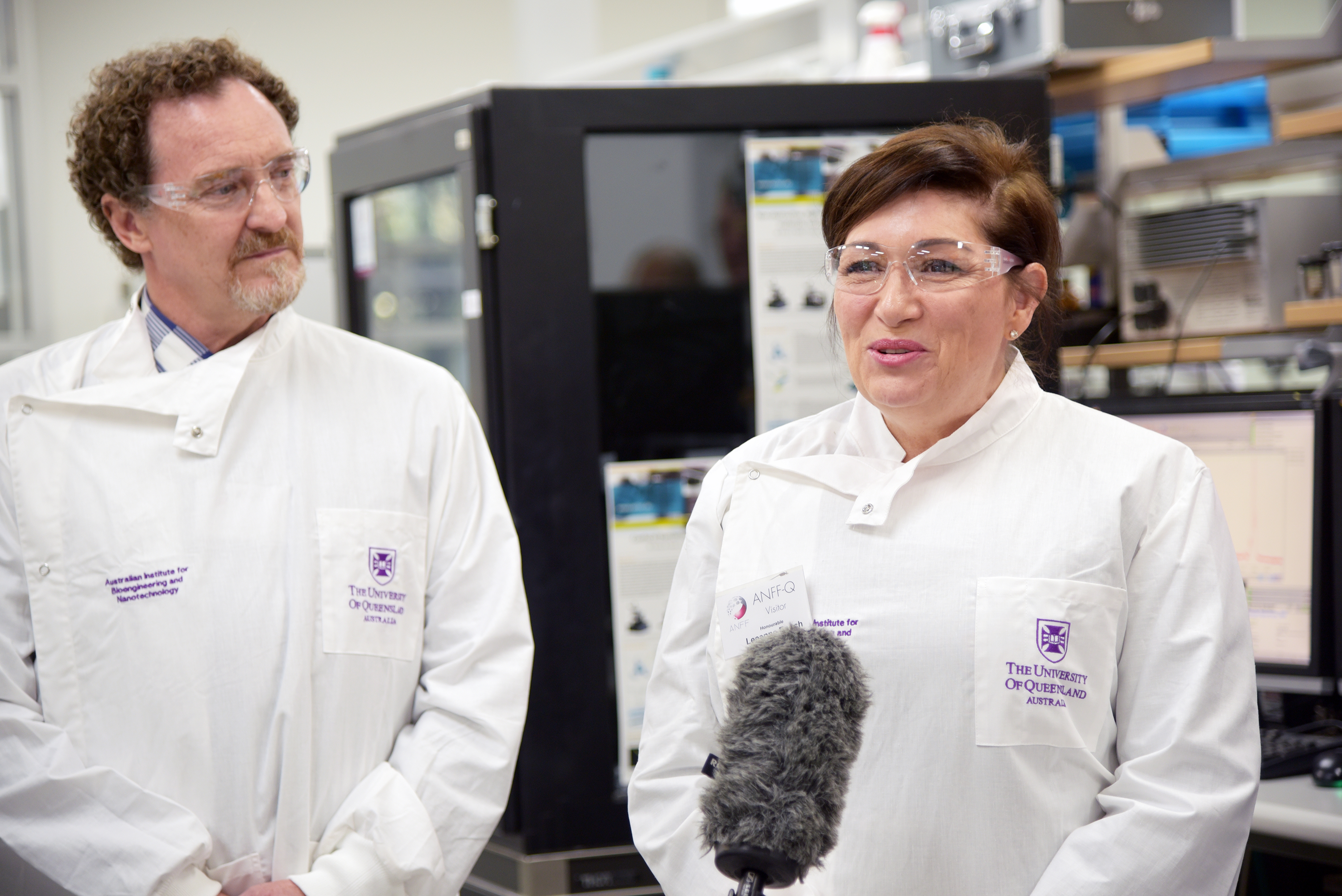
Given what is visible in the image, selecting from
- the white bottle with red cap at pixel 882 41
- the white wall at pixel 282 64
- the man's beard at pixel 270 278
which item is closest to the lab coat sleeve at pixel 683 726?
the man's beard at pixel 270 278

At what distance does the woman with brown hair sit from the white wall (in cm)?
351

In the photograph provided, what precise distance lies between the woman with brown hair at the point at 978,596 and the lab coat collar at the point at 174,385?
58 cm

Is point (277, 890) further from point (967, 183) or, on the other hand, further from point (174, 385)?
point (967, 183)

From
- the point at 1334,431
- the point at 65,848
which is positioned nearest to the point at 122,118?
the point at 65,848

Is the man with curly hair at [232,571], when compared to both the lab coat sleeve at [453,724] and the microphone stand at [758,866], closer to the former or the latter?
the lab coat sleeve at [453,724]

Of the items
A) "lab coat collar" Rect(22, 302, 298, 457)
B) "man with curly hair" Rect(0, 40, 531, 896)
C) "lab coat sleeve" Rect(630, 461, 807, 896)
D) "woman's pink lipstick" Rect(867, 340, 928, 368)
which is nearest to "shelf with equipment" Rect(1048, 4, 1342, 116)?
"woman's pink lipstick" Rect(867, 340, 928, 368)

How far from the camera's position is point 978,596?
1177 mm

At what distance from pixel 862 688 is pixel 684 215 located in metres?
1.28

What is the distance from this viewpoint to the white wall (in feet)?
16.6

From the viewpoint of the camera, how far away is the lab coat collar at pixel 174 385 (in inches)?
54.4

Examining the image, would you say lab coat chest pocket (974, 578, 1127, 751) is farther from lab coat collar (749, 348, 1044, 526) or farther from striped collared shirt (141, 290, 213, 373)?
striped collared shirt (141, 290, 213, 373)

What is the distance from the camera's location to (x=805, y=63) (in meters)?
3.74

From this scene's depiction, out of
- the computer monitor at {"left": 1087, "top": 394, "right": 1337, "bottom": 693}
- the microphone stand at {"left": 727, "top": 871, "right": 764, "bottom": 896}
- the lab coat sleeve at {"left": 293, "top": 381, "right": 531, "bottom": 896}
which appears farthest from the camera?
the computer monitor at {"left": 1087, "top": 394, "right": 1337, "bottom": 693}

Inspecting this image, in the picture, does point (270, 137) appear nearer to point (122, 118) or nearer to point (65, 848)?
point (122, 118)
